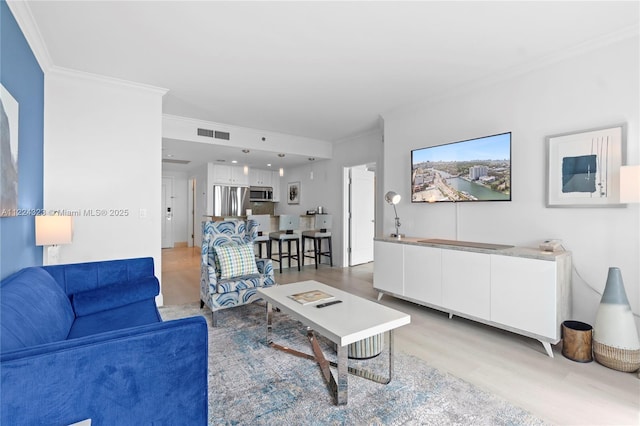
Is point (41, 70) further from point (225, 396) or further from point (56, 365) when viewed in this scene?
point (225, 396)

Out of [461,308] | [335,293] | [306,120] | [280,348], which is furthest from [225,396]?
[306,120]

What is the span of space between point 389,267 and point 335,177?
301 centimetres

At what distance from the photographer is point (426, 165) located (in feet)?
12.5

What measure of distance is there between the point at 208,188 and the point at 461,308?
19.6 ft

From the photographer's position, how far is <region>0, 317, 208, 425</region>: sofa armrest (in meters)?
0.91

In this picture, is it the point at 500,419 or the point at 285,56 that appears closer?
the point at 500,419

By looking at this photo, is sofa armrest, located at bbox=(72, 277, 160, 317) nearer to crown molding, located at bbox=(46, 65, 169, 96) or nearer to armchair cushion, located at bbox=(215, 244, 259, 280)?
armchair cushion, located at bbox=(215, 244, 259, 280)

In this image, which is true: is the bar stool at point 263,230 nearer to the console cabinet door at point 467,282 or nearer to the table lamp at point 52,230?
the table lamp at point 52,230

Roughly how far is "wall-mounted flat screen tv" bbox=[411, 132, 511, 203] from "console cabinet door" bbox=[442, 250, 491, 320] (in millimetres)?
763

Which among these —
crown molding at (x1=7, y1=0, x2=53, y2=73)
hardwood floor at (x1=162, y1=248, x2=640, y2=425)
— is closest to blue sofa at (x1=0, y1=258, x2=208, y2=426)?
hardwood floor at (x1=162, y1=248, x2=640, y2=425)

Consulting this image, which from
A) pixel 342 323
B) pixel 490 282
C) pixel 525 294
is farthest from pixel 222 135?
pixel 525 294

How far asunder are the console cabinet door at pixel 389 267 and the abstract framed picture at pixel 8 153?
3.41m

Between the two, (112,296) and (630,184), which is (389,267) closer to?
(630,184)

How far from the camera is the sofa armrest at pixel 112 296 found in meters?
2.15
